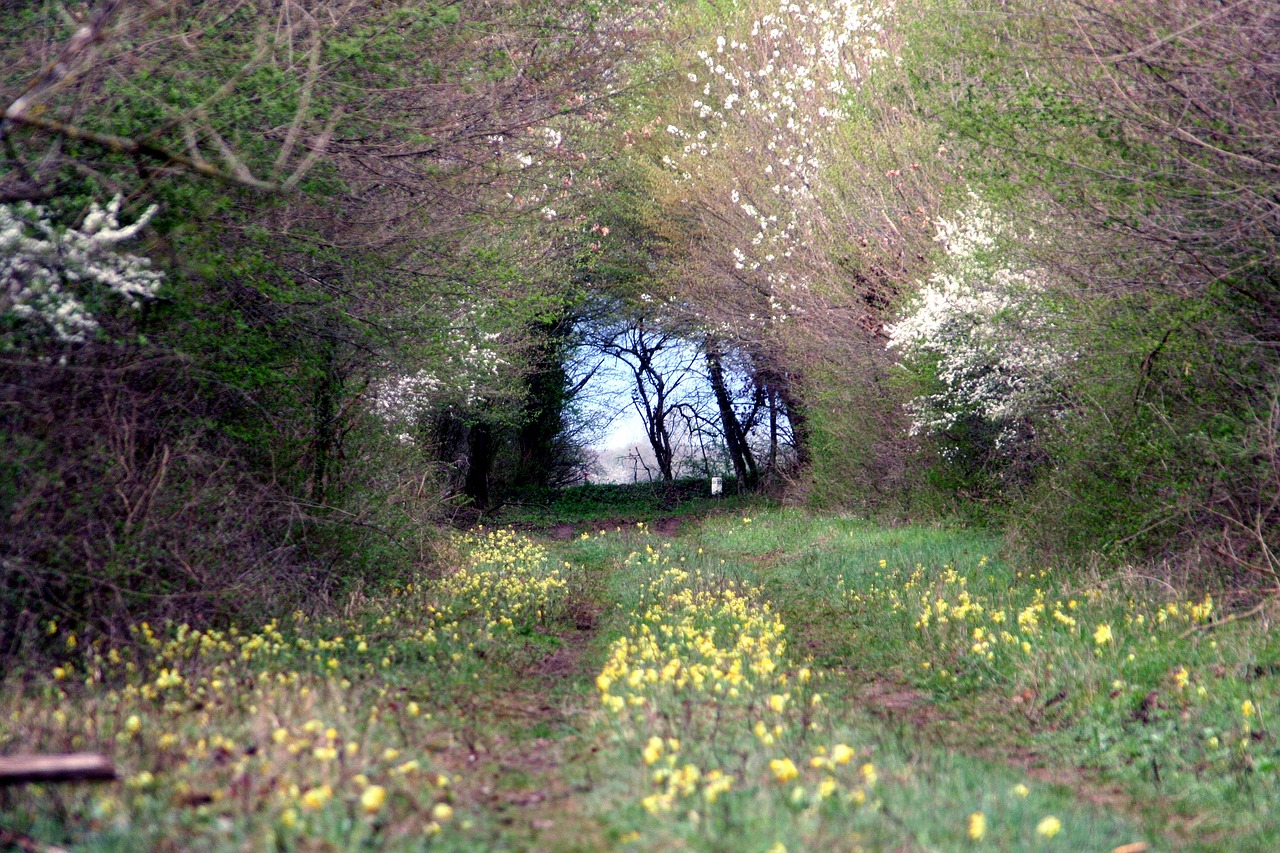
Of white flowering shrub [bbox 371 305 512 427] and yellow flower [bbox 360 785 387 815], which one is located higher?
white flowering shrub [bbox 371 305 512 427]

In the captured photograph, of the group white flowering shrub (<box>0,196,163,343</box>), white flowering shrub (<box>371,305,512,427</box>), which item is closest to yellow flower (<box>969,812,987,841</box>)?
white flowering shrub (<box>0,196,163,343</box>)

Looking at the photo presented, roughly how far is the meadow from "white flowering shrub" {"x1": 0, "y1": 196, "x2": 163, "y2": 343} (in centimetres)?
192

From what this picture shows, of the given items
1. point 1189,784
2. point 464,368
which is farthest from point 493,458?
point 1189,784

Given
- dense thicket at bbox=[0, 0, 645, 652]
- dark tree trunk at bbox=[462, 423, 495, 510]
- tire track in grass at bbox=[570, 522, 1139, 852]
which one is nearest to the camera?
tire track in grass at bbox=[570, 522, 1139, 852]

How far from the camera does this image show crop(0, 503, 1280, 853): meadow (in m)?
4.34

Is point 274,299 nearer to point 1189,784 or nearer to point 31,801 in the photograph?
point 31,801

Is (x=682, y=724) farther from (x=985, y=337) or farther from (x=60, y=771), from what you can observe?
(x=985, y=337)

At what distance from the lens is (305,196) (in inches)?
363

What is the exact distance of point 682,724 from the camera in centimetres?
598

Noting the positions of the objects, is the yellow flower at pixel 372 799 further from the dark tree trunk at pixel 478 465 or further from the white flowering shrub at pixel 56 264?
the dark tree trunk at pixel 478 465

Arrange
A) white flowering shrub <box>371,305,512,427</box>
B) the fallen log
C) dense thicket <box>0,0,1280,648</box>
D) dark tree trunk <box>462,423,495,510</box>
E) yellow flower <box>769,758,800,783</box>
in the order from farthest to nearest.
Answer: dark tree trunk <box>462,423,495,510</box>, white flowering shrub <box>371,305,512,427</box>, dense thicket <box>0,0,1280,648</box>, yellow flower <box>769,758,800,783</box>, the fallen log

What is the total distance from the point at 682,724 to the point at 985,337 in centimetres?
782

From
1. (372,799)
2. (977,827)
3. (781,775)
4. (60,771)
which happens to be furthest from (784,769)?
(60,771)

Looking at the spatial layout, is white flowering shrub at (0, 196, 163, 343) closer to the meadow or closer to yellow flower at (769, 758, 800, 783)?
the meadow
